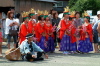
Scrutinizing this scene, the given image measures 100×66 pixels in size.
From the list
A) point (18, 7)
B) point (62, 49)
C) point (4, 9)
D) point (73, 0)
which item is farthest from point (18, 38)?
point (73, 0)

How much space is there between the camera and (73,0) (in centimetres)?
4294

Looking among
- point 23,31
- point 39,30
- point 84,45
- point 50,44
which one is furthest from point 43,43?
point 84,45

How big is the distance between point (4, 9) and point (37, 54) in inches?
313

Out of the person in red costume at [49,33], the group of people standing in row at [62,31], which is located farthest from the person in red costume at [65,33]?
the person in red costume at [49,33]

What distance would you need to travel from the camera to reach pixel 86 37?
11.8 meters

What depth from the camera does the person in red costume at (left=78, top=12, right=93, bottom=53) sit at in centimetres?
1177

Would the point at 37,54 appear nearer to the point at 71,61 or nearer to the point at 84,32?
the point at 71,61

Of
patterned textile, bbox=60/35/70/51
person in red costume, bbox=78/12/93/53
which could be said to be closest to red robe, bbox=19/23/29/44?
patterned textile, bbox=60/35/70/51

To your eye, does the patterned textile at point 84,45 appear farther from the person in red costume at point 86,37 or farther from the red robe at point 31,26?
the red robe at point 31,26

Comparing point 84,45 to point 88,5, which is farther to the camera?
point 88,5

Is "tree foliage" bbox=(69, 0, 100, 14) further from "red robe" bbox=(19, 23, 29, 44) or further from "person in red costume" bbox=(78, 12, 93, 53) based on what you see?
"red robe" bbox=(19, 23, 29, 44)

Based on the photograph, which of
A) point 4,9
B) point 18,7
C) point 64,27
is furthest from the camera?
point 18,7

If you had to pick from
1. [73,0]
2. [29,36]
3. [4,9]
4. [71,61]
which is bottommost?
[71,61]

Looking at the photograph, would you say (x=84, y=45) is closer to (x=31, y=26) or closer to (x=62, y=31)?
(x=62, y=31)
